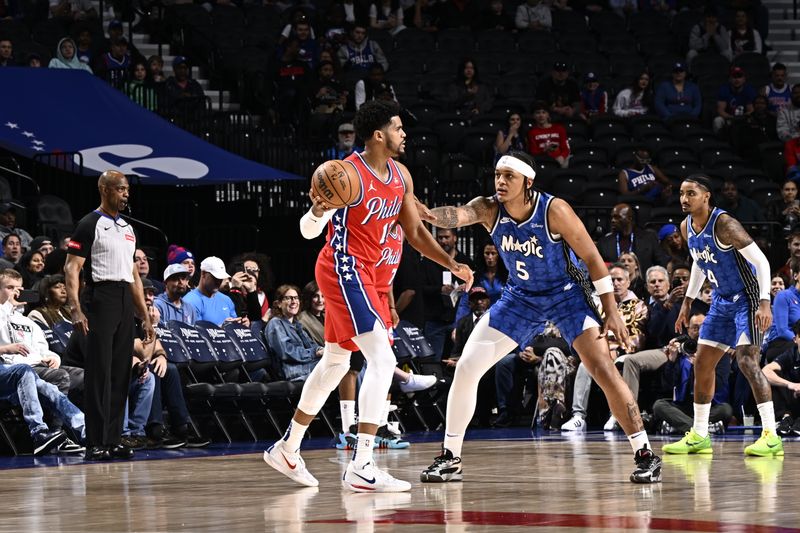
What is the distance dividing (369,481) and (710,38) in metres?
16.2

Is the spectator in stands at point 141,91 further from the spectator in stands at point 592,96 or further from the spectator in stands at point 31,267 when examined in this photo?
the spectator in stands at point 592,96

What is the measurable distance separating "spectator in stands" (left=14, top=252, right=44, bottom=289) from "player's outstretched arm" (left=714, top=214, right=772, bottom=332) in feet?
19.7

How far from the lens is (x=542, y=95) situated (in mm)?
19484

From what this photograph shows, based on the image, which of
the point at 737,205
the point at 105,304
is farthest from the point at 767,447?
the point at 737,205

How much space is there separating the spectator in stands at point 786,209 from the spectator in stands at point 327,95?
5.53 m

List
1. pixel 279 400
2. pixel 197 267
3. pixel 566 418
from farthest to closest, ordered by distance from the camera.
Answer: pixel 197 267 → pixel 566 418 → pixel 279 400

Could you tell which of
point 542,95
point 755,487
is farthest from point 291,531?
point 542,95

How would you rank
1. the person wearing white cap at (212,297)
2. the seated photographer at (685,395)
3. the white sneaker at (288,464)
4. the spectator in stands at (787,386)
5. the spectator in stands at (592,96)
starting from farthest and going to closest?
the spectator in stands at (592,96) → the person wearing white cap at (212,297) → the seated photographer at (685,395) → the spectator in stands at (787,386) → the white sneaker at (288,464)

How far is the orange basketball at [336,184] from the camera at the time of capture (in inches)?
289

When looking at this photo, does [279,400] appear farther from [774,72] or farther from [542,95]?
[774,72]

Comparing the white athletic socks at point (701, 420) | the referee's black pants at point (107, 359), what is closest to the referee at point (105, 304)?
the referee's black pants at point (107, 359)

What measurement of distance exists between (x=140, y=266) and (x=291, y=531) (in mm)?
7587

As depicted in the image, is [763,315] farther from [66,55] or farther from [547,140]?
[66,55]

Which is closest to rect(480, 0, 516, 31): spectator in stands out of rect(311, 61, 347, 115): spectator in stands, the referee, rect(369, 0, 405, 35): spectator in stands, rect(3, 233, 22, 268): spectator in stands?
rect(369, 0, 405, 35): spectator in stands
